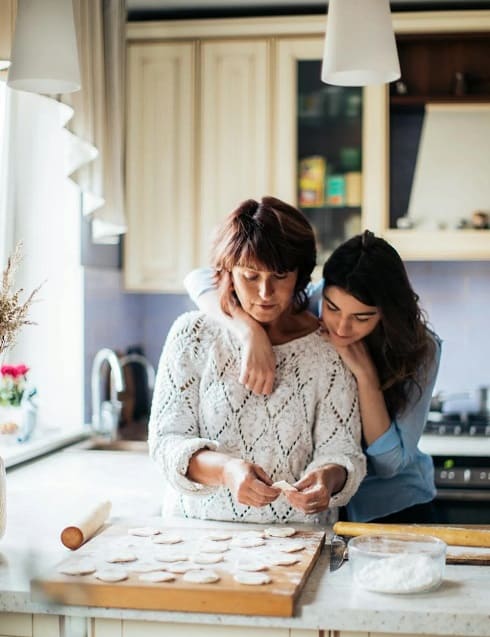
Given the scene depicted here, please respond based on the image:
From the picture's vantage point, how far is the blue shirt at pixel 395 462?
198cm

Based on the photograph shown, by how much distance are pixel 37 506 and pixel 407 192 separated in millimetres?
1908


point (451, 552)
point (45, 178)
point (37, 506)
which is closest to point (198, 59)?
point (45, 178)

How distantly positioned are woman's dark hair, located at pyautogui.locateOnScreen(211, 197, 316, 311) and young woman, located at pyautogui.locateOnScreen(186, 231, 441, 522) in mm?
102

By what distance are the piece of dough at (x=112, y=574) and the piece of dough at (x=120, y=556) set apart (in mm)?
35

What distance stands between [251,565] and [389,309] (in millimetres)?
628

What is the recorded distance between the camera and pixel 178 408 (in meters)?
1.80

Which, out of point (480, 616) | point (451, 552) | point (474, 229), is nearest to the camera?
point (480, 616)

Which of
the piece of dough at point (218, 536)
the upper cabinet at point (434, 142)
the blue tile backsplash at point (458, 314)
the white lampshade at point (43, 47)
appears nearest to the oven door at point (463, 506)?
the blue tile backsplash at point (458, 314)

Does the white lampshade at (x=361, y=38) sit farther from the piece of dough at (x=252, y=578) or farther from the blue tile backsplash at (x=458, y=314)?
the blue tile backsplash at (x=458, y=314)

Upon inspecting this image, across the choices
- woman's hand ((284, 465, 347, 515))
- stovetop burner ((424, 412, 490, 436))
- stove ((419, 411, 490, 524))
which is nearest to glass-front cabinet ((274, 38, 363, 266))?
stovetop burner ((424, 412, 490, 436))

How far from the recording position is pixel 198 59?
3402 millimetres

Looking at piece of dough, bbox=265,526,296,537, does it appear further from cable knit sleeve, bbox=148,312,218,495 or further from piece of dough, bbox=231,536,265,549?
cable knit sleeve, bbox=148,312,218,495

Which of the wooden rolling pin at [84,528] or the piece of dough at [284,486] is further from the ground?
the piece of dough at [284,486]

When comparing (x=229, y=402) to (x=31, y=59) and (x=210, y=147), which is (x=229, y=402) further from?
(x=210, y=147)
